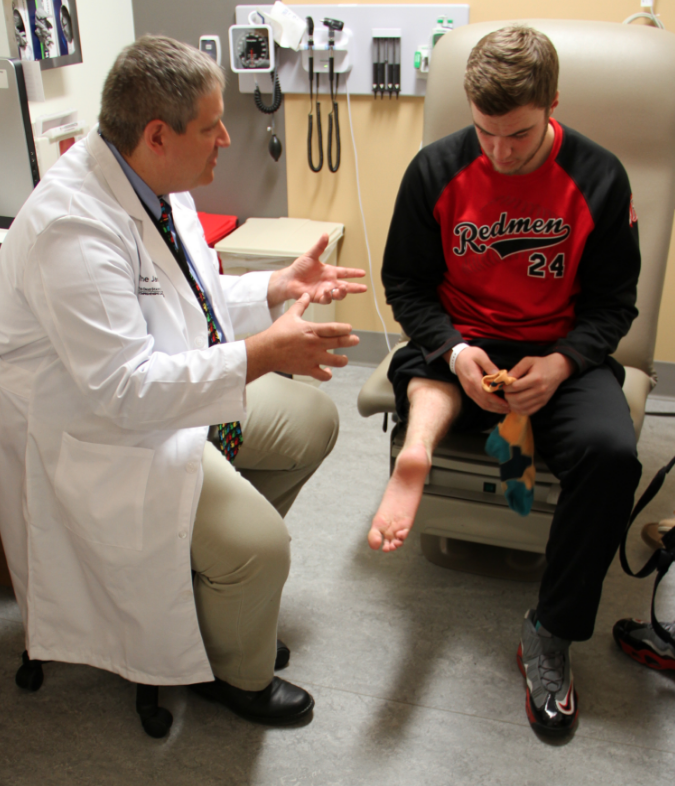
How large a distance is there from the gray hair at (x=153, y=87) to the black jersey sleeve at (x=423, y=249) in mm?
540

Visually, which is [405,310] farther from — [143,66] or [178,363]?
[143,66]

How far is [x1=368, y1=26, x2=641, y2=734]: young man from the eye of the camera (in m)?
1.27

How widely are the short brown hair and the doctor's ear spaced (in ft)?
1.85

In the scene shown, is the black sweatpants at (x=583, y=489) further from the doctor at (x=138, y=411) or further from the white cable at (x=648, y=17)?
the white cable at (x=648, y=17)

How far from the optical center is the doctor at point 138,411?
1.09 metres

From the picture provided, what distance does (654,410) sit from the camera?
2.44 m

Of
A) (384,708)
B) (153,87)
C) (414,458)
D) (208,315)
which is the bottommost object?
(384,708)

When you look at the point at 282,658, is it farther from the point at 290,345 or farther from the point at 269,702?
the point at 290,345

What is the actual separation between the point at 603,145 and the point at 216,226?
1.35m

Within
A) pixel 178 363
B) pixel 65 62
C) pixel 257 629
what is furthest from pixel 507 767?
pixel 65 62

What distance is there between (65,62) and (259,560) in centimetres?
174

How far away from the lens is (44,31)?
2.02 meters

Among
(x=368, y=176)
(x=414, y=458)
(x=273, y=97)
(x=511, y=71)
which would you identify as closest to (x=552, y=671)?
(x=414, y=458)

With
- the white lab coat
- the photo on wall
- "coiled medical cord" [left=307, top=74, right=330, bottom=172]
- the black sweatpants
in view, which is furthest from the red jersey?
the photo on wall
